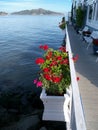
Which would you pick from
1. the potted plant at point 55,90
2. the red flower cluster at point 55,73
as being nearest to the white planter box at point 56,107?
the potted plant at point 55,90

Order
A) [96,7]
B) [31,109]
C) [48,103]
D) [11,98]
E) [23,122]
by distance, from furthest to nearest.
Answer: [96,7] < [11,98] < [31,109] < [23,122] < [48,103]

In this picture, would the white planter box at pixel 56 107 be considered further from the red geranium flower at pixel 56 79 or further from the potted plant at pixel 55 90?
the red geranium flower at pixel 56 79

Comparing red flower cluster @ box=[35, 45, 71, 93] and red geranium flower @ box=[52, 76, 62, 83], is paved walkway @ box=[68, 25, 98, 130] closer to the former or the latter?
red flower cluster @ box=[35, 45, 71, 93]

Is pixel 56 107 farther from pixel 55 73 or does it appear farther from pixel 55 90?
pixel 55 73

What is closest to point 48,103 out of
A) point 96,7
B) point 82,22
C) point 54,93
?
point 54,93

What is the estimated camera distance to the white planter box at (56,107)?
5.98 m

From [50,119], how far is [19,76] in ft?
26.2

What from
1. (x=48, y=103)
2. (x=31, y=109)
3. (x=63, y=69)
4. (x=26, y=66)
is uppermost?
(x=63, y=69)

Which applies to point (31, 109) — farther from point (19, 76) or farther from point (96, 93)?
point (19, 76)

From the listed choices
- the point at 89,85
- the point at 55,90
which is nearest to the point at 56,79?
the point at 55,90

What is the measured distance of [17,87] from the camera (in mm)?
11805

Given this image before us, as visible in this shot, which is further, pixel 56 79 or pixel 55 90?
pixel 55 90

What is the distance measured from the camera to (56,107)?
610 centimetres

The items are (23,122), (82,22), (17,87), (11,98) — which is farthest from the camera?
(82,22)
